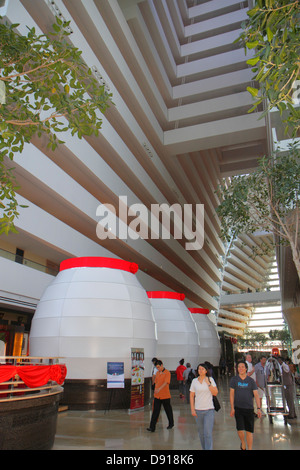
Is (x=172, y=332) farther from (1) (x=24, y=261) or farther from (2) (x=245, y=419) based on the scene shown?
(2) (x=245, y=419)

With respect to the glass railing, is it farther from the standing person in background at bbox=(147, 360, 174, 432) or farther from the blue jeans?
the blue jeans

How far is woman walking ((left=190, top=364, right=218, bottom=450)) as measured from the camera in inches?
219

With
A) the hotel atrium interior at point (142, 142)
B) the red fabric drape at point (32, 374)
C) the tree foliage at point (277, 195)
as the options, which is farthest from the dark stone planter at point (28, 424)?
the hotel atrium interior at point (142, 142)

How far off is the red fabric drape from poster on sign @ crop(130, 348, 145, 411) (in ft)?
13.2

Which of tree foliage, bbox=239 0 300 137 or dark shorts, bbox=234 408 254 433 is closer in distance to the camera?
tree foliage, bbox=239 0 300 137

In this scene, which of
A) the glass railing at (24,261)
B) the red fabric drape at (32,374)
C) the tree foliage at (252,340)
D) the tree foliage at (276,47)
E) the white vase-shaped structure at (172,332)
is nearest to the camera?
the tree foliage at (276,47)

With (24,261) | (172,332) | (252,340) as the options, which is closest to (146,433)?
(24,261)

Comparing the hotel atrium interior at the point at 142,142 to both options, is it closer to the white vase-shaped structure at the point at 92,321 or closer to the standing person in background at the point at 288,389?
the white vase-shaped structure at the point at 92,321

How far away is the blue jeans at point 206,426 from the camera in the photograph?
553 cm

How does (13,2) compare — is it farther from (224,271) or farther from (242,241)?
(242,241)

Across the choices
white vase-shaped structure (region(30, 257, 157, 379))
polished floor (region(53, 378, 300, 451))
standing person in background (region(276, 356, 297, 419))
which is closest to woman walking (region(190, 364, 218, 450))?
polished floor (region(53, 378, 300, 451))

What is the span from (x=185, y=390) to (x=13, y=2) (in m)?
17.1

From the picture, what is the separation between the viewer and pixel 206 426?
18.2ft

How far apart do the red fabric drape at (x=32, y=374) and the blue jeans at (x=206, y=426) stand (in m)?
3.05
